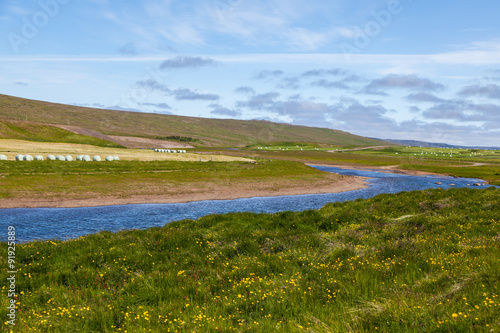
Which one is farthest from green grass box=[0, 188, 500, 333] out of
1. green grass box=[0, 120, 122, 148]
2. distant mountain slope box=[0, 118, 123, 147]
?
distant mountain slope box=[0, 118, 123, 147]

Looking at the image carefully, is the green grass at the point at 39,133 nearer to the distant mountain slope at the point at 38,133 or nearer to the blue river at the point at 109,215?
the distant mountain slope at the point at 38,133

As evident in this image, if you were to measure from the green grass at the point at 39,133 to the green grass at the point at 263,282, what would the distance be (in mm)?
123852

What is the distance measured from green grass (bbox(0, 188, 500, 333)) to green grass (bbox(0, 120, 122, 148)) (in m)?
124

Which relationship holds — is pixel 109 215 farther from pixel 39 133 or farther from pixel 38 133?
pixel 39 133

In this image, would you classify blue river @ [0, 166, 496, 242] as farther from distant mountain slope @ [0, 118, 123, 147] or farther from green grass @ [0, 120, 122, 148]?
distant mountain slope @ [0, 118, 123, 147]

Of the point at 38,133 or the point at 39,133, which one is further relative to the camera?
the point at 39,133

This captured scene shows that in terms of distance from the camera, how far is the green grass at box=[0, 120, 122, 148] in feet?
390

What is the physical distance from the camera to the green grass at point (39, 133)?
118750 mm

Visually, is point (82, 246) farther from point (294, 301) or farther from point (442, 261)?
point (442, 261)

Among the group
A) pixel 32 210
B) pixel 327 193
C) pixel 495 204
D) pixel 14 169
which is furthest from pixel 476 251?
pixel 14 169

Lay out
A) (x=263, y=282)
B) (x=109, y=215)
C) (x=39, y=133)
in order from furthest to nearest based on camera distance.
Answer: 1. (x=39, y=133)
2. (x=109, y=215)
3. (x=263, y=282)

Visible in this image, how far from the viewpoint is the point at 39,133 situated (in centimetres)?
13012

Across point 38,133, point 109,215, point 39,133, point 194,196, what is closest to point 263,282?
point 109,215

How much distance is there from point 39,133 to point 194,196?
120 meters
